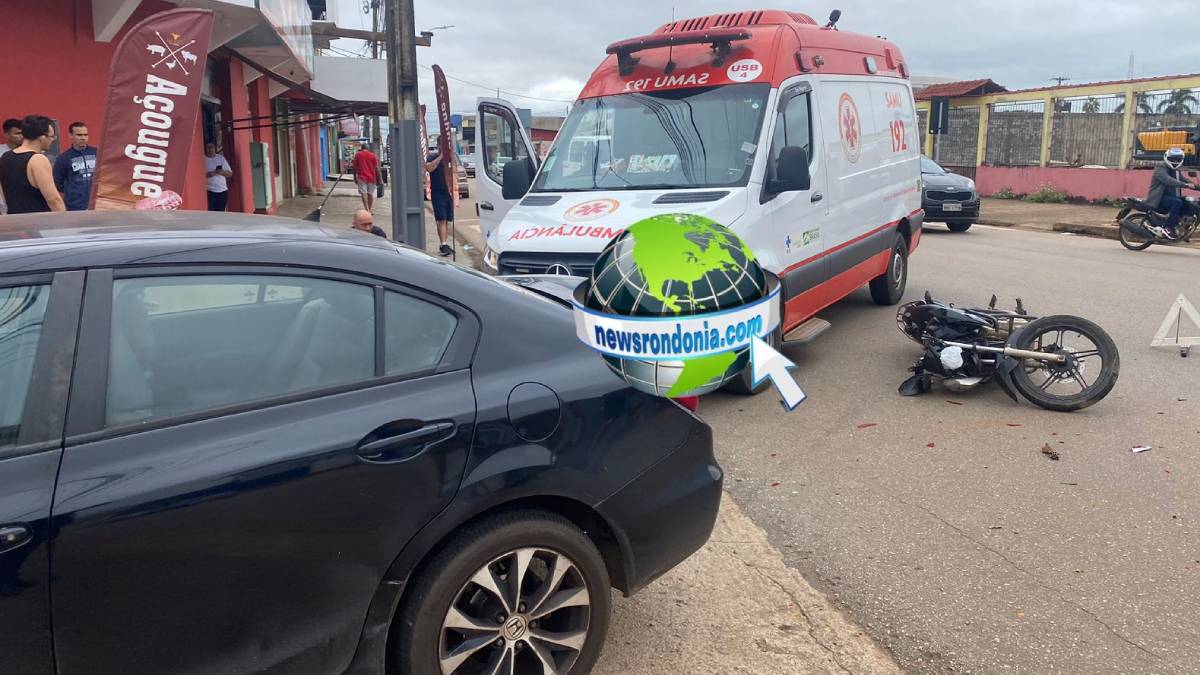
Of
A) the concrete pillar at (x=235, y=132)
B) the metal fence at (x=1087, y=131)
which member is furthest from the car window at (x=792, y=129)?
the metal fence at (x=1087, y=131)

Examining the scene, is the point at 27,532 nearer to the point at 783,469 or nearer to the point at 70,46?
the point at 783,469

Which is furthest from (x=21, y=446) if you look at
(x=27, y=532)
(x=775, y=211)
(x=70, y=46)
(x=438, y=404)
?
(x=70, y=46)

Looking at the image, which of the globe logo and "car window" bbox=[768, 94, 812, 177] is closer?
the globe logo

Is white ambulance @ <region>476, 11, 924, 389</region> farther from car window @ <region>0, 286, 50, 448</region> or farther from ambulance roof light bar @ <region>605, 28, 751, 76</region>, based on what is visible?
car window @ <region>0, 286, 50, 448</region>

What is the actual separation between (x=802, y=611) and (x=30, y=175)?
6471 millimetres

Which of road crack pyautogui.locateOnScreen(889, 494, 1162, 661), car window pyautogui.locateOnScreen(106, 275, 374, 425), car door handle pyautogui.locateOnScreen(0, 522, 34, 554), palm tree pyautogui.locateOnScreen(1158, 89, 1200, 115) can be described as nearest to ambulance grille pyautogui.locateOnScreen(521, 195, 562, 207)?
road crack pyautogui.locateOnScreen(889, 494, 1162, 661)

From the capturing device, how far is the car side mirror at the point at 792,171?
19.8 ft

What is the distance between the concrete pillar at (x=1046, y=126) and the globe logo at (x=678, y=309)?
84.7 ft

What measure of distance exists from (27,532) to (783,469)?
150 inches

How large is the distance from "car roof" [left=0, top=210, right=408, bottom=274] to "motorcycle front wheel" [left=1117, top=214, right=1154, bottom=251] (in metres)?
14.6

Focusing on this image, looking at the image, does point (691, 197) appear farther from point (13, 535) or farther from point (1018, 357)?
point (13, 535)

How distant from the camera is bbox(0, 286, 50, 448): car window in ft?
6.82

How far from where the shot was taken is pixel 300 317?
98.4 inches

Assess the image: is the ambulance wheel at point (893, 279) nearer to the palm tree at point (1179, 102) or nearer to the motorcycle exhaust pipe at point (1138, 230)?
the motorcycle exhaust pipe at point (1138, 230)
